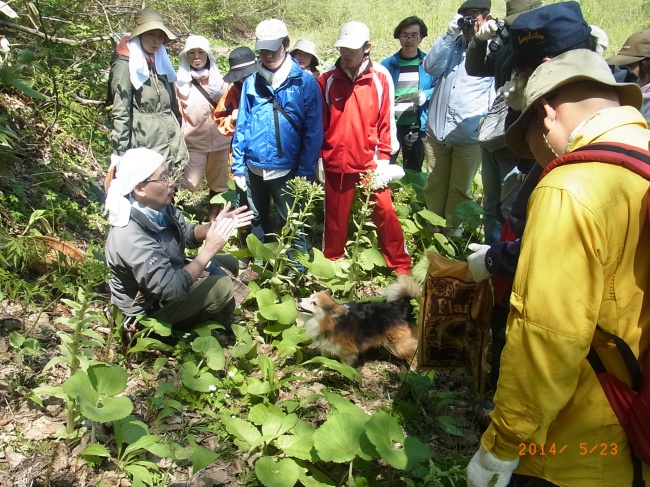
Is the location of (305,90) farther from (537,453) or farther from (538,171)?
(537,453)

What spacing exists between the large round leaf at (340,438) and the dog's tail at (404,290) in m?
1.54

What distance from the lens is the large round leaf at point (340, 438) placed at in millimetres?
2574

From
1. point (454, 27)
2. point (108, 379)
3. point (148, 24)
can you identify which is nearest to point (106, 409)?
point (108, 379)

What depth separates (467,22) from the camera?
5.05 meters

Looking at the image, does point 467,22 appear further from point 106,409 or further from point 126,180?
point 106,409

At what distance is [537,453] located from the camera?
1587 millimetres

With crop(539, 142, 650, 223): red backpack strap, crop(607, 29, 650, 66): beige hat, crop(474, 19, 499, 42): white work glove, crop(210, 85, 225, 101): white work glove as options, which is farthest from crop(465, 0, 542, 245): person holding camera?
crop(210, 85, 225, 101): white work glove

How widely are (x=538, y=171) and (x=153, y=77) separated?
386cm

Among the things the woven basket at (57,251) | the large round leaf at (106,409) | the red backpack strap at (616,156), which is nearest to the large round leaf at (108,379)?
the large round leaf at (106,409)

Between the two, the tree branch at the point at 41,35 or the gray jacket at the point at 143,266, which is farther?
the tree branch at the point at 41,35

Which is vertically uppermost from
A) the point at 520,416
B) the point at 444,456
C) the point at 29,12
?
the point at 29,12

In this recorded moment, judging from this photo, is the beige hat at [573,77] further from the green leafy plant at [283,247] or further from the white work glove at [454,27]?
the white work glove at [454,27]

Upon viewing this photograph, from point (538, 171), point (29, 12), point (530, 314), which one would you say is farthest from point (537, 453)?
point (29, 12)
